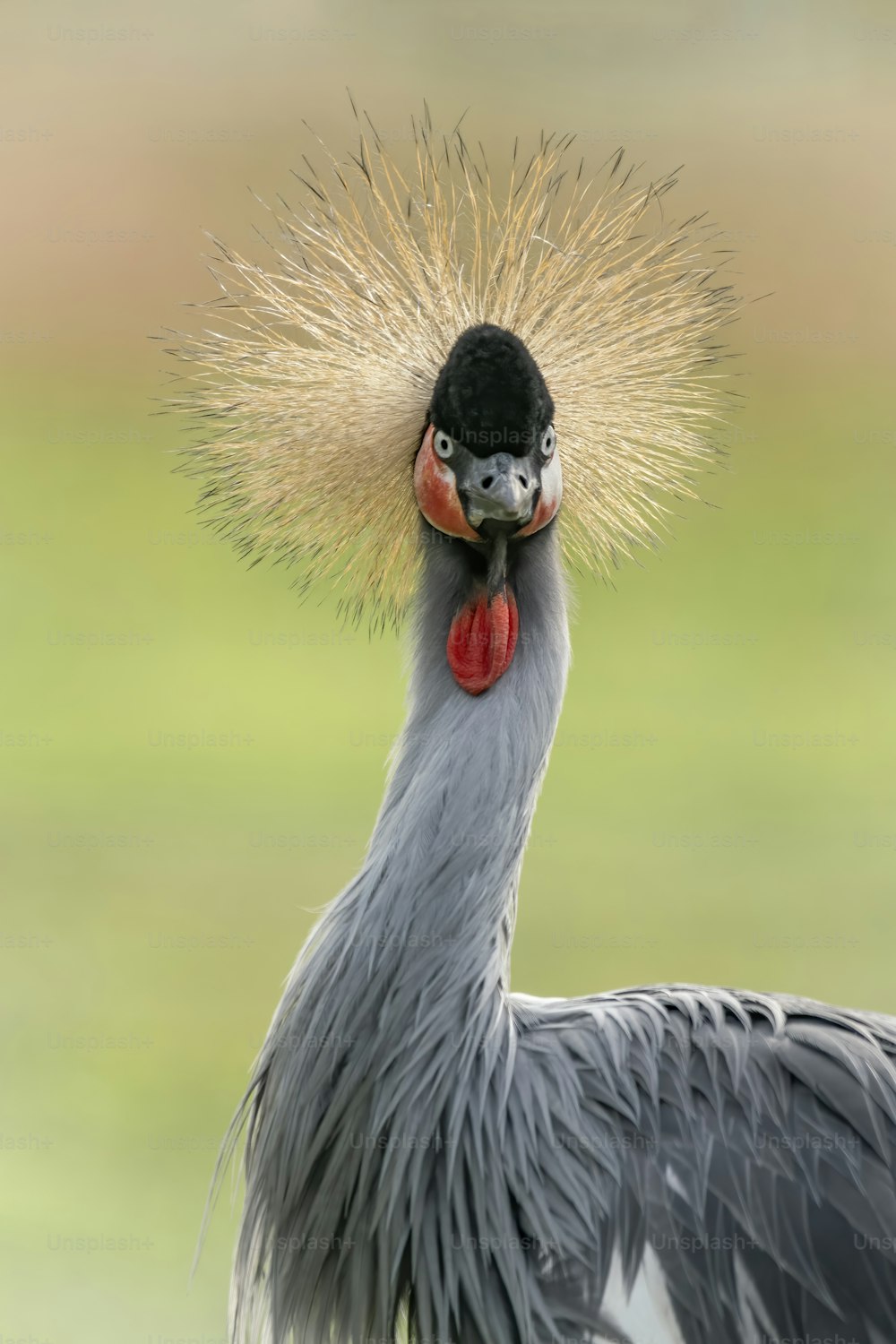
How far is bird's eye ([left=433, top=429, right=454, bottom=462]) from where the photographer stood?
1291 millimetres

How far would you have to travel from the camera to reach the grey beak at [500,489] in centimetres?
123

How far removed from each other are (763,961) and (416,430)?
7.18ft

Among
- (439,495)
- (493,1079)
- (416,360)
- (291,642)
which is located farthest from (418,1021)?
(291,642)

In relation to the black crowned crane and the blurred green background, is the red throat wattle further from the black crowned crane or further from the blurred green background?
the blurred green background

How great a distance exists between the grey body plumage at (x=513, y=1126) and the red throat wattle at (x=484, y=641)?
15 mm

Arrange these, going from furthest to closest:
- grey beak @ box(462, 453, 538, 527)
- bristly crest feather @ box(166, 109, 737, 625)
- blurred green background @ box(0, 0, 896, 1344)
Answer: blurred green background @ box(0, 0, 896, 1344)
bristly crest feather @ box(166, 109, 737, 625)
grey beak @ box(462, 453, 538, 527)

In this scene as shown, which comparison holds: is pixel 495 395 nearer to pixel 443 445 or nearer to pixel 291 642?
pixel 443 445

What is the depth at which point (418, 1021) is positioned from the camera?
1.28 m

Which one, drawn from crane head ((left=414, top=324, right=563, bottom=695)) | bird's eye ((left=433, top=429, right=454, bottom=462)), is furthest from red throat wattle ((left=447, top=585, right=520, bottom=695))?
bird's eye ((left=433, top=429, right=454, bottom=462))

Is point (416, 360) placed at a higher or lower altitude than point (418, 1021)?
higher

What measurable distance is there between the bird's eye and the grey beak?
39 mm

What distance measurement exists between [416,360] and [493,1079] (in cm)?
69

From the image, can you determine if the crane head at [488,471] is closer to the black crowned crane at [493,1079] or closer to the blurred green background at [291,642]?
the black crowned crane at [493,1079]

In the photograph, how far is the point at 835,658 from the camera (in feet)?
16.0
